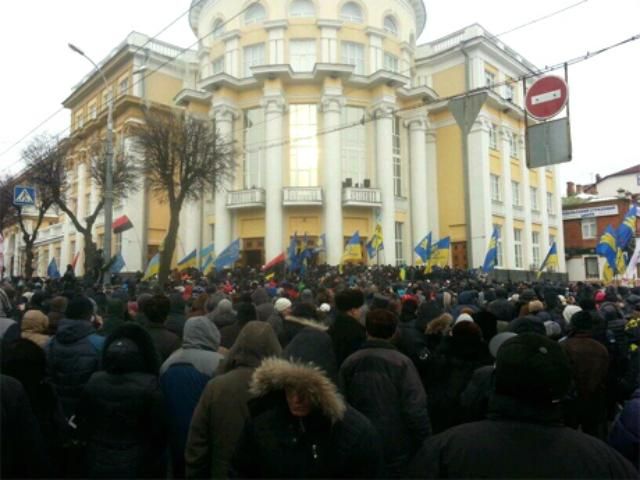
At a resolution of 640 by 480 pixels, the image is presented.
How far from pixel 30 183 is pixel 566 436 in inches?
1097

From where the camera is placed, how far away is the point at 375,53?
31.7 meters

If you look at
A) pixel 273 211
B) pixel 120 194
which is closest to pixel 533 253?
pixel 273 211

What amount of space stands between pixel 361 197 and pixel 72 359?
26145 millimetres

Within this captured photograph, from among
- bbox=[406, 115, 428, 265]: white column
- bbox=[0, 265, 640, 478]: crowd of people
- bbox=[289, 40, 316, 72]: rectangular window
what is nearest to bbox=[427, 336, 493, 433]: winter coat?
bbox=[0, 265, 640, 478]: crowd of people

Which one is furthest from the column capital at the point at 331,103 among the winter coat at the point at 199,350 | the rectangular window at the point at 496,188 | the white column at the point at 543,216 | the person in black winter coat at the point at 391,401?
the person in black winter coat at the point at 391,401

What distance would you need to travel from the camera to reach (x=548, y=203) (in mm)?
42625

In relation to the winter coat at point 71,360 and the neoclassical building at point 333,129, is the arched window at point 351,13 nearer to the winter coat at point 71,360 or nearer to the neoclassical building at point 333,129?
the neoclassical building at point 333,129

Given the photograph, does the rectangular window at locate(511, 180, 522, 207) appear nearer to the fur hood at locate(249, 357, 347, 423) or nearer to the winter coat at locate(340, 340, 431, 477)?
the winter coat at locate(340, 340, 431, 477)

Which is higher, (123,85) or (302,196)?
(123,85)

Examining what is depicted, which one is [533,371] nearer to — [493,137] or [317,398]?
[317,398]

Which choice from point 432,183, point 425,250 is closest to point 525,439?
point 425,250

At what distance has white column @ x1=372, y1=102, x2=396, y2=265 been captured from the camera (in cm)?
3006

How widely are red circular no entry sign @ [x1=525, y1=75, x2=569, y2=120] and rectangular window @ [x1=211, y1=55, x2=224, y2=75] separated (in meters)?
27.1

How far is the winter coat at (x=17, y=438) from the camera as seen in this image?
8.73 feet
